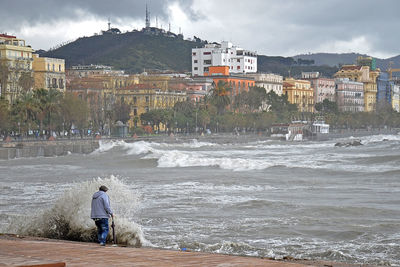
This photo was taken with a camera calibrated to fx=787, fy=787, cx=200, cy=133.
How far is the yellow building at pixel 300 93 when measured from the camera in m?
156

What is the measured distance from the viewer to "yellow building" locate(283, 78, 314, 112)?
15575cm

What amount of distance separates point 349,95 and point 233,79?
48.9m

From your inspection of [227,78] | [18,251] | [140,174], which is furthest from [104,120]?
[18,251]

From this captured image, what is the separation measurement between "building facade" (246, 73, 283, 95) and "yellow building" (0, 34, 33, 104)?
57.7m

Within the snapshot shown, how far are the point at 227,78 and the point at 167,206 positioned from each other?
109857mm

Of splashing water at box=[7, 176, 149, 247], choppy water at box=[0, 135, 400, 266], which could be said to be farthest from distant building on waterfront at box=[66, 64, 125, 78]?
splashing water at box=[7, 176, 149, 247]

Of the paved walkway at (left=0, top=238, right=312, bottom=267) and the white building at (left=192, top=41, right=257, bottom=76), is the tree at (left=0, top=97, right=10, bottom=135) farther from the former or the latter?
the white building at (left=192, top=41, right=257, bottom=76)

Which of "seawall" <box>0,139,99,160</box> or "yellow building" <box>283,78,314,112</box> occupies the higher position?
"yellow building" <box>283,78,314,112</box>

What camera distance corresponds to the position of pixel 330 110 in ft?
496

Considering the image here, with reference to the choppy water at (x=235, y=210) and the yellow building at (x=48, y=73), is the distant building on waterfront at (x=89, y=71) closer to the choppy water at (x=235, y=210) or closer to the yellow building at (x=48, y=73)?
the yellow building at (x=48, y=73)

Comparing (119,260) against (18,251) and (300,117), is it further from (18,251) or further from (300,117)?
(300,117)

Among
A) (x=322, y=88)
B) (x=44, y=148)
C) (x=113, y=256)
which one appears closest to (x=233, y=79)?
(x=322, y=88)

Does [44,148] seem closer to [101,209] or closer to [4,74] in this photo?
[4,74]

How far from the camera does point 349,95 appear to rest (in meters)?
175
